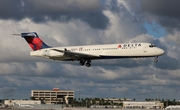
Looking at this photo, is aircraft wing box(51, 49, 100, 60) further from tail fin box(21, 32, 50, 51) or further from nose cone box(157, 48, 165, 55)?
nose cone box(157, 48, 165, 55)

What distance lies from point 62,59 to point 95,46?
30.2 ft

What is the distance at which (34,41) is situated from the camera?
10612 cm

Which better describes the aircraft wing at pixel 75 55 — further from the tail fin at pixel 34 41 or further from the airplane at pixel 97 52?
the tail fin at pixel 34 41

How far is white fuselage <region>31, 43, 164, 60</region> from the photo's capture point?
8344cm

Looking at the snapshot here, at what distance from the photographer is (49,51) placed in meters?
95.2

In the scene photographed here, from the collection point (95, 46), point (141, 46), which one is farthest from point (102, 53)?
point (141, 46)

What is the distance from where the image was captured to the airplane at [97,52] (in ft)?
274

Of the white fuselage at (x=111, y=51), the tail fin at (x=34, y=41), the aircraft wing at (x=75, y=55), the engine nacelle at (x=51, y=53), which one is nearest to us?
the white fuselage at (x=111, y=51)

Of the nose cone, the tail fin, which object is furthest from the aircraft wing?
the nose cone

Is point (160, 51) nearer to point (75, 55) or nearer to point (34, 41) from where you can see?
point (75, 55)

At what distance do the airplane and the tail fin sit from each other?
0.27m

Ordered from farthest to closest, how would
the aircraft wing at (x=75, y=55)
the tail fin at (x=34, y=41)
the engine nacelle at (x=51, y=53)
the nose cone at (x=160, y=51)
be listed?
the tail fin at (x=34, y=41), the engine nacelle at (x=51, y=53), the aircraft wing at (x=75, y=55), the nose cone at (x=160, y=51)

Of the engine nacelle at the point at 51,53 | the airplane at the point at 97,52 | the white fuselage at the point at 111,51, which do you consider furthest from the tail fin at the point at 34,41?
the white fuselage at the point at 111,51

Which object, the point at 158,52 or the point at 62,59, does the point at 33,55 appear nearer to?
the point at 62,59
